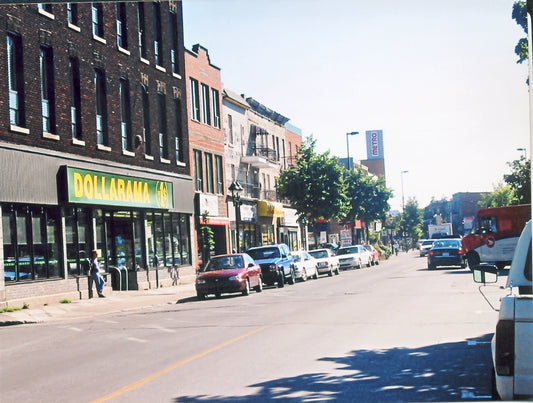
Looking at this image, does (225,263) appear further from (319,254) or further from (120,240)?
(319,254)

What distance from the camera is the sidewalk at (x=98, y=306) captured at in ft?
63.8

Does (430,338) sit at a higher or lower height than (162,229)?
lower

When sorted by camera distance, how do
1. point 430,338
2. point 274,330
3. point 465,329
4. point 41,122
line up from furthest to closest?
point 41,122
point 274,330
point 465,329
point 430,338

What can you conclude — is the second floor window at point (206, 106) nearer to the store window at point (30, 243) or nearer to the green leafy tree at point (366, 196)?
the store window at point (30, 243)

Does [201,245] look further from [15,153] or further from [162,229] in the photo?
[15,153]

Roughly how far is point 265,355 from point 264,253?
20.4 m

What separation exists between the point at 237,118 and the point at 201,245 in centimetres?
1115

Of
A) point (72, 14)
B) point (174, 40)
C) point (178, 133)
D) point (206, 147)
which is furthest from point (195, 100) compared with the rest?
point (72, 14)

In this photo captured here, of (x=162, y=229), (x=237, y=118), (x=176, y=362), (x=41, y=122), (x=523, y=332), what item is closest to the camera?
(x=523, y=332)

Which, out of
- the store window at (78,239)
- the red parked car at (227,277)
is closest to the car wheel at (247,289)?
the red parked car at (227,277)

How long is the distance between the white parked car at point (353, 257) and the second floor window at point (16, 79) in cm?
2784

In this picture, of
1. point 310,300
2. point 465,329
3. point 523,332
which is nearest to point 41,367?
point 465,329

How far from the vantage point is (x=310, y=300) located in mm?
20891

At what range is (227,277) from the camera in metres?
24.3
